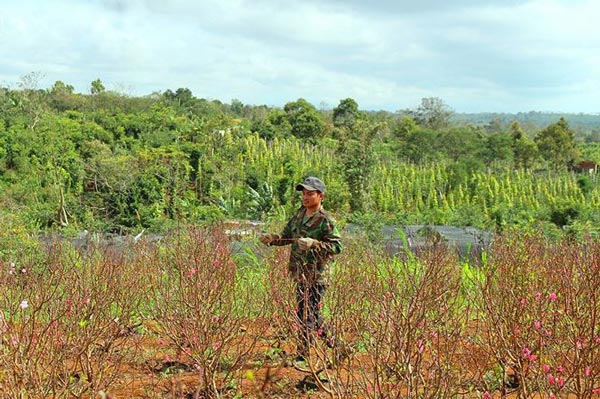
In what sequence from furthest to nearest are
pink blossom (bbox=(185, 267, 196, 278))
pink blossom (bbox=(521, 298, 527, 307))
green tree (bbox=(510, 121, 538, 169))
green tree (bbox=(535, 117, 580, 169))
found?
green tree (bbox=(535, 117, 580, 169)) → green tree (bbox=(510, 121, 538, 169)) → pink blossom (bbox=(185, 267, 196, 278)) → pink blossom (bbox=(521, 298, 527, 307))

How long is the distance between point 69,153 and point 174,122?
5111 mm

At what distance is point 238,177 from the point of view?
725 inches

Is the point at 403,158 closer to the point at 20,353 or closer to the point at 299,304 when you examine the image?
the point at 299,304

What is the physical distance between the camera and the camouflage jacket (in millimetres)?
4375

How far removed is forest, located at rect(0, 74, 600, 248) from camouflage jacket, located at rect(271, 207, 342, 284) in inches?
238

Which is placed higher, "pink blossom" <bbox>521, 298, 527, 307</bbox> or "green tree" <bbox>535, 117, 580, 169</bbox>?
"green tree" <bbox>535, 117, 580, 169</bbox>

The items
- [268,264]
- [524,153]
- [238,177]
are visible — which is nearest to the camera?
[268,264]

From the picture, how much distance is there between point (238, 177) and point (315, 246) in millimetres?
14258

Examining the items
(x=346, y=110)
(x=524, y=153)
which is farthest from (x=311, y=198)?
(x=346, y=110)

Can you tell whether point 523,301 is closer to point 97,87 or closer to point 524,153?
point 524,153

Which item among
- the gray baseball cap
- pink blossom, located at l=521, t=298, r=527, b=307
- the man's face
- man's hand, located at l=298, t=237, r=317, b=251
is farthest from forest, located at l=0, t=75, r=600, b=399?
the gray baseball cap

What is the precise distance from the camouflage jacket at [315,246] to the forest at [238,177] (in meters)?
6.05

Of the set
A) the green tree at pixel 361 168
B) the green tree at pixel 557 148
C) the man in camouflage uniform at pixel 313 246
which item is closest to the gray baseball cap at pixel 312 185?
the man in camouflage uniform at pixel 313 246

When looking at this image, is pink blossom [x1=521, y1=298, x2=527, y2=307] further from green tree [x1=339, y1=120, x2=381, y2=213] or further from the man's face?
green tree [x1=339, y1=120, x2=381, y2=213]
